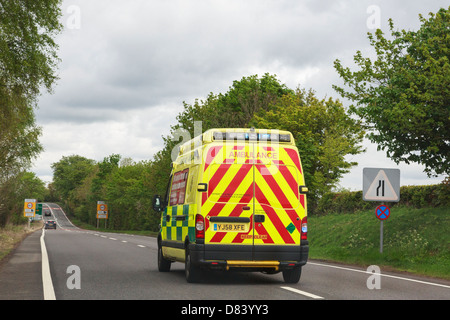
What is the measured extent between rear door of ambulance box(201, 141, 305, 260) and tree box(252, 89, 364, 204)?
2833 centimetres

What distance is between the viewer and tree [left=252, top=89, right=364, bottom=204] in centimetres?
4228

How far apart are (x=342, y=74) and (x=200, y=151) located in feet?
44.9

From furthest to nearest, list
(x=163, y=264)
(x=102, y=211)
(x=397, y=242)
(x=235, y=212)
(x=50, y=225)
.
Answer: (x=102, y=211) < (x=50, y=225) < (x=397, y=242) < (x=163, y=264) < (x=235, y=212)

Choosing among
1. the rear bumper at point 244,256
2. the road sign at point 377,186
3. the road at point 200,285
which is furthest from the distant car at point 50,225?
the rear bumper at point 244,256

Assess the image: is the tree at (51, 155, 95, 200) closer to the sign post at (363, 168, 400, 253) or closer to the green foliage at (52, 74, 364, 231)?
the green foliage at (52, 74, 364, 231)

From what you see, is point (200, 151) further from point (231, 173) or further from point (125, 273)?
point (125, 273)

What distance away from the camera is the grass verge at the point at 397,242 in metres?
17.3

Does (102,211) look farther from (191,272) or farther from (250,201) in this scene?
(250,201)

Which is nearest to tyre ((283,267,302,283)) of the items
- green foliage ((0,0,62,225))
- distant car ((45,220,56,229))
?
green foliage ((0,0,62,225))

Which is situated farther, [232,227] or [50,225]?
[50,225]

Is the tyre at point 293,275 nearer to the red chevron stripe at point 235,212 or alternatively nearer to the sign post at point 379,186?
the red chevron stripe at point 235,212

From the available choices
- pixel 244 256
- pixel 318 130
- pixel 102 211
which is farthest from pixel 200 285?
pixel 102 211

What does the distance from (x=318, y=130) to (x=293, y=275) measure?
119 ft

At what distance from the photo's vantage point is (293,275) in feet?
38.9
